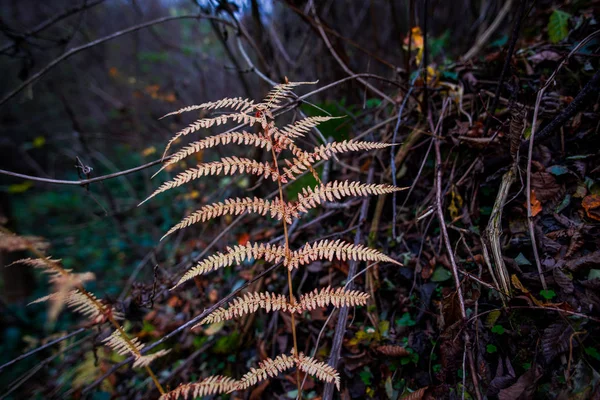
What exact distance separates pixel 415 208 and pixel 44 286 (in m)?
7.91

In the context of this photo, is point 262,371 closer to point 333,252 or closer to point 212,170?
point 333,252

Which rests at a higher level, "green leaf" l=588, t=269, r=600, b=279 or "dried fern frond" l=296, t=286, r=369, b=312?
"dried fern frond" l=296, t=286, r=369, b=312

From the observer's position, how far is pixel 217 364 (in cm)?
214

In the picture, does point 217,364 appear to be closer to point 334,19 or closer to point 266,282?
point 266,282

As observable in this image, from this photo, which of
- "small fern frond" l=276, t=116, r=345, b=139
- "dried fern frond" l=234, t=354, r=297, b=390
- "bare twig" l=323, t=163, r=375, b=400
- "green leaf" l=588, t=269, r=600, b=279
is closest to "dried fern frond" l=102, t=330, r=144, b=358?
"dried fern frond" l=234, t=354, r=297, b=390

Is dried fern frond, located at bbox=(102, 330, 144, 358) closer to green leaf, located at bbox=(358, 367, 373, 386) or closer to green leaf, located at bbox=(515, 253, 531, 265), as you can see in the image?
green leaf, located at bbox=(358, 367, 373, 386)

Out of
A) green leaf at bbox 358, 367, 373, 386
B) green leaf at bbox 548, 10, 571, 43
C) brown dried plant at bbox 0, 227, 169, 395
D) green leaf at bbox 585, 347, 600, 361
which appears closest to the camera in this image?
brown dried plant at bbox 0, 227, 169, 395

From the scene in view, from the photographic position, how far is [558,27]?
2.13 metres

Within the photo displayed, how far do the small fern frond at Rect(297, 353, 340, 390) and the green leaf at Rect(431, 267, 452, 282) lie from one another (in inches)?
30.6

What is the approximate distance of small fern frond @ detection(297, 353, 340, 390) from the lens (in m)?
1.24

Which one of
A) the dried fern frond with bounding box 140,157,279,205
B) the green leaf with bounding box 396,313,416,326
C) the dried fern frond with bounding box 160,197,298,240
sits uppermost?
the dried fern frond with bounding box 140,157,279,205

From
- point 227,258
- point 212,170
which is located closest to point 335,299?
point 227,258

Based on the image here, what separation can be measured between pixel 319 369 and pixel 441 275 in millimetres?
851

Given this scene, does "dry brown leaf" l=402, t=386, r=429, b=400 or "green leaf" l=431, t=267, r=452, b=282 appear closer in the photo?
"dry brown leaf" l=402, t=386, r=429, b=400
